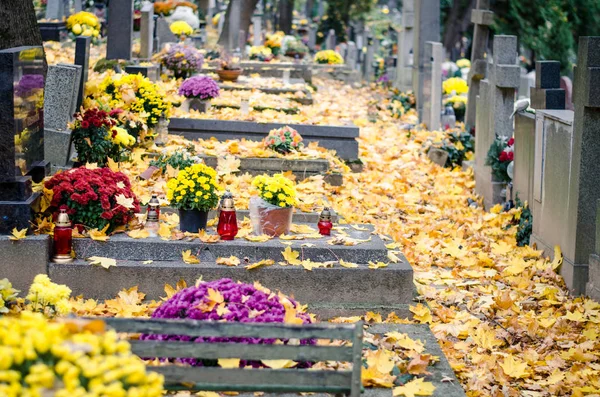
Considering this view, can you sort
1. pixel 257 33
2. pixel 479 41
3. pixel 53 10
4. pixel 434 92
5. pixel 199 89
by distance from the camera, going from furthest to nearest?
1. pixel 257 33
2. pixel 53 10
3. pixel 434 92
4. pixel 479 41
5. pixel 199 89

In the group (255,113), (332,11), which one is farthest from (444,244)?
(332,11)

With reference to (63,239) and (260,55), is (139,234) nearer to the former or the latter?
(63,239)

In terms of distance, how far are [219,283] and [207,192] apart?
2068 mm

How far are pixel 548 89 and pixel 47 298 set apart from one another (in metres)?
6.42

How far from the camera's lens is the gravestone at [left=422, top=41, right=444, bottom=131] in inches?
699

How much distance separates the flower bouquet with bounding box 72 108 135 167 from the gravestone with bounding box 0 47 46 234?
99.0 inches

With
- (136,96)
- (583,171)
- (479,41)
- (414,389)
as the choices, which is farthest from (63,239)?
(479,41)

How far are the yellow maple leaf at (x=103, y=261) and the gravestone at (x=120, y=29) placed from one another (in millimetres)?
10056

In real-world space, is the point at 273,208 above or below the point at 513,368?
above

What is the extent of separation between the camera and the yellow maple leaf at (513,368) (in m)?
6.45

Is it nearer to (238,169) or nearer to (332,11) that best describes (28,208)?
(238,169)

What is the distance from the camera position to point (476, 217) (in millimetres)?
11992

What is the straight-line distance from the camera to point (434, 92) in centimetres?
1811

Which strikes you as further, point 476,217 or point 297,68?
point 297,68
